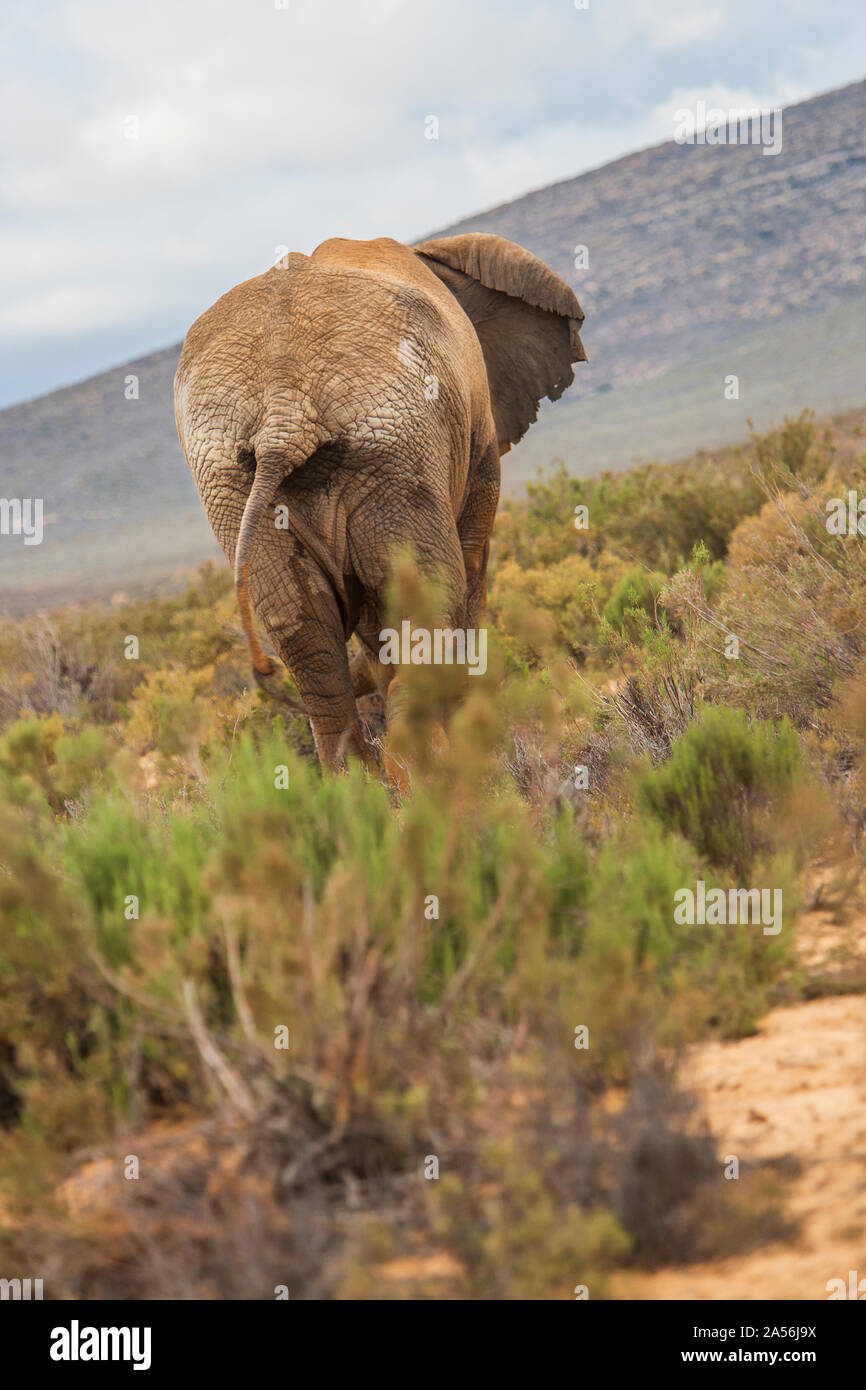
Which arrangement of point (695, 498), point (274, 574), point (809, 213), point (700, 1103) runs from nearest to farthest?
1. point (700, 1103)
2. point (274, 574)
3. point (695, 498)
4. point (809, 213)

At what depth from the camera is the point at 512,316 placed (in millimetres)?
7723

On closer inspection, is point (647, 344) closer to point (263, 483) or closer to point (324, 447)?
point (324, 447)

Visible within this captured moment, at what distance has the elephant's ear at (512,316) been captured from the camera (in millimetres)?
7453

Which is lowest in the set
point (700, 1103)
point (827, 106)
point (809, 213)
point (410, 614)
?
point (700, 1103)

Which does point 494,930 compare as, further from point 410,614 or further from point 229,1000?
point 410,614

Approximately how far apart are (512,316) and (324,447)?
137 inches

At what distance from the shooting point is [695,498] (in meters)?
11.1

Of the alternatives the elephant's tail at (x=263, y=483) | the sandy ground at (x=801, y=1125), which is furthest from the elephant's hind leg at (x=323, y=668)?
the sandy ground at (x=801, y=1125)

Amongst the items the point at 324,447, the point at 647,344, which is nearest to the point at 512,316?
the point at 324,447

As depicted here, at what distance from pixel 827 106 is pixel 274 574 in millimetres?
131580

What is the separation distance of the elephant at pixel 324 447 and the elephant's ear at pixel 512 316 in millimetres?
1944

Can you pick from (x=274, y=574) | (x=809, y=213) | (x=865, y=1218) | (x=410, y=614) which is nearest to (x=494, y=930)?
(x=410, y=614)

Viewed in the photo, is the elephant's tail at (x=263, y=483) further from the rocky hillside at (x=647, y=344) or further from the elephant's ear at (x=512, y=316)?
the rocky hillside at (x=647, y=344)

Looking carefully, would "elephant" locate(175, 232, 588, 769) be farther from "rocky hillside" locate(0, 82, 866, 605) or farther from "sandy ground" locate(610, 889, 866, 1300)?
"rocky hillside" locate(0, 82, 866, 605)
